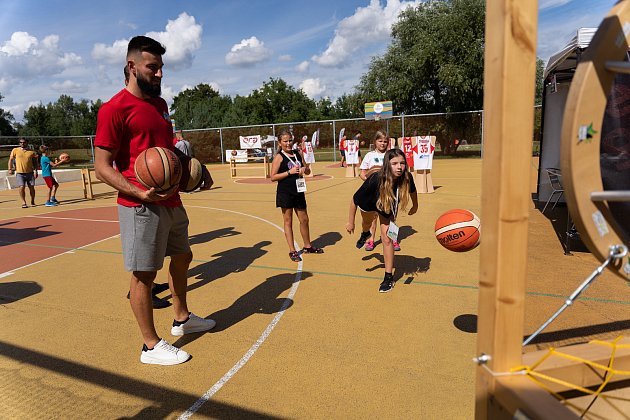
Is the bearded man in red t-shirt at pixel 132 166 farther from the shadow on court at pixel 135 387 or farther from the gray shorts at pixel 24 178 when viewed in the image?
the gray shorts at pixel 24 178

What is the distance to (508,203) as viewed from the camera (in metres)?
1.46

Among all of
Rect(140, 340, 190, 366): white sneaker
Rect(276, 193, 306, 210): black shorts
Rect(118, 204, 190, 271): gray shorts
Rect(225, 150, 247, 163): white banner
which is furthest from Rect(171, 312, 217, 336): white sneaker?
Rect(225, 150, 247, 163): white banner

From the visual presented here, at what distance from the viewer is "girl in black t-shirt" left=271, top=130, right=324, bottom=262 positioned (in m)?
6.08

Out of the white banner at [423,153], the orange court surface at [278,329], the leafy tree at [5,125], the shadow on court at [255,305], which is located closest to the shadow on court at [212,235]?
the orange court surface at [278,329]

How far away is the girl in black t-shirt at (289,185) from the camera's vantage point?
6078mm

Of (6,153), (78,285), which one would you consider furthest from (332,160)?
(78,285)

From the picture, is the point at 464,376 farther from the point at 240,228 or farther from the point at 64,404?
the point at 240,228

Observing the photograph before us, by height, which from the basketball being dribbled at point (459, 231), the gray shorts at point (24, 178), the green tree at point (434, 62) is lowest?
the basketball being dribbled at point (459, 231)

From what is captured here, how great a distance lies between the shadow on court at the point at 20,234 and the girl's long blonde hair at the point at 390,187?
751 centimetres

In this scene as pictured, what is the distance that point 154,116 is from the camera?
3.22 metres

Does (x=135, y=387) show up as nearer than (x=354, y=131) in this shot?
Yes

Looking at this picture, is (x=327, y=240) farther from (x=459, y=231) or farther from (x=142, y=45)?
(x=142, y=45)

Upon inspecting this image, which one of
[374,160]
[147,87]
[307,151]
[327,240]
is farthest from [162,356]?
[307,151]

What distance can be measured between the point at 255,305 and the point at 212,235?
12.6 feet
